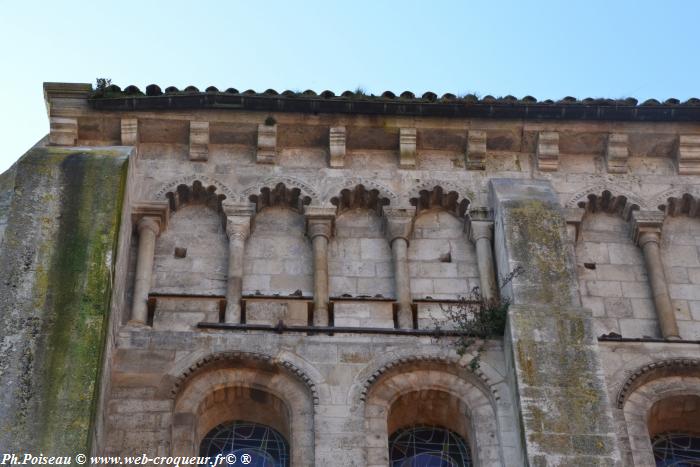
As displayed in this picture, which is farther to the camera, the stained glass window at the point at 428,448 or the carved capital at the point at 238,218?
the carved capital at the point at 238,218

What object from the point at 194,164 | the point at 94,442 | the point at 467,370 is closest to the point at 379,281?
the point at 467,370

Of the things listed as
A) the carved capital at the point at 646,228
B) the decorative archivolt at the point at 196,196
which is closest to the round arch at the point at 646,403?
the carved capital at the point at 646,228

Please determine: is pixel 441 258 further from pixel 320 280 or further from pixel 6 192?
pixel 6 192

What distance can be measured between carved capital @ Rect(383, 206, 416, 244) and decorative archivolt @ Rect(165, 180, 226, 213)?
74.5 inches

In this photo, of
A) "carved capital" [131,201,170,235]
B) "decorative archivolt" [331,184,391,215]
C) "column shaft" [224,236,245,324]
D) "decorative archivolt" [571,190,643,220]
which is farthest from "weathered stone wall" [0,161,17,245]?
"decorative archivolt" [571,190,643,220]

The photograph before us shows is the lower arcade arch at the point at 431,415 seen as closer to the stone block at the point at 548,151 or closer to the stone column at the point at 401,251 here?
the stone column at the point at 401,251

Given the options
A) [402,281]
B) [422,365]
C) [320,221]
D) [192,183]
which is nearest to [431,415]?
[422,365]

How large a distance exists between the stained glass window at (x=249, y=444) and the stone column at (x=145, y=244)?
146 cm

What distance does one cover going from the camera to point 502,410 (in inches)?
571

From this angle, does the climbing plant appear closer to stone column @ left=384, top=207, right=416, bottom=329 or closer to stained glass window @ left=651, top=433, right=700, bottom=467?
stone column @ left=384, top=207, right=416, bottom=329

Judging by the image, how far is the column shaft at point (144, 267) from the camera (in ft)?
50.3

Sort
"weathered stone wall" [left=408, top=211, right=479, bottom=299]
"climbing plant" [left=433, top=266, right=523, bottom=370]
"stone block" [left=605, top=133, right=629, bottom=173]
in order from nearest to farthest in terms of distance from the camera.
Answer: "climbing plant" [left=433, top=266, right=523, bottom=370]
"weathered stone wall" [left=408, top=211, right=479, bottom=299]
"stone block" [left=605, top=133, right=629, bottom=173]

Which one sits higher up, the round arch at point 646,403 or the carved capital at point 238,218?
the carved capital at point 238,218

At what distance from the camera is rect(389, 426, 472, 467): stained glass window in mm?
14586
